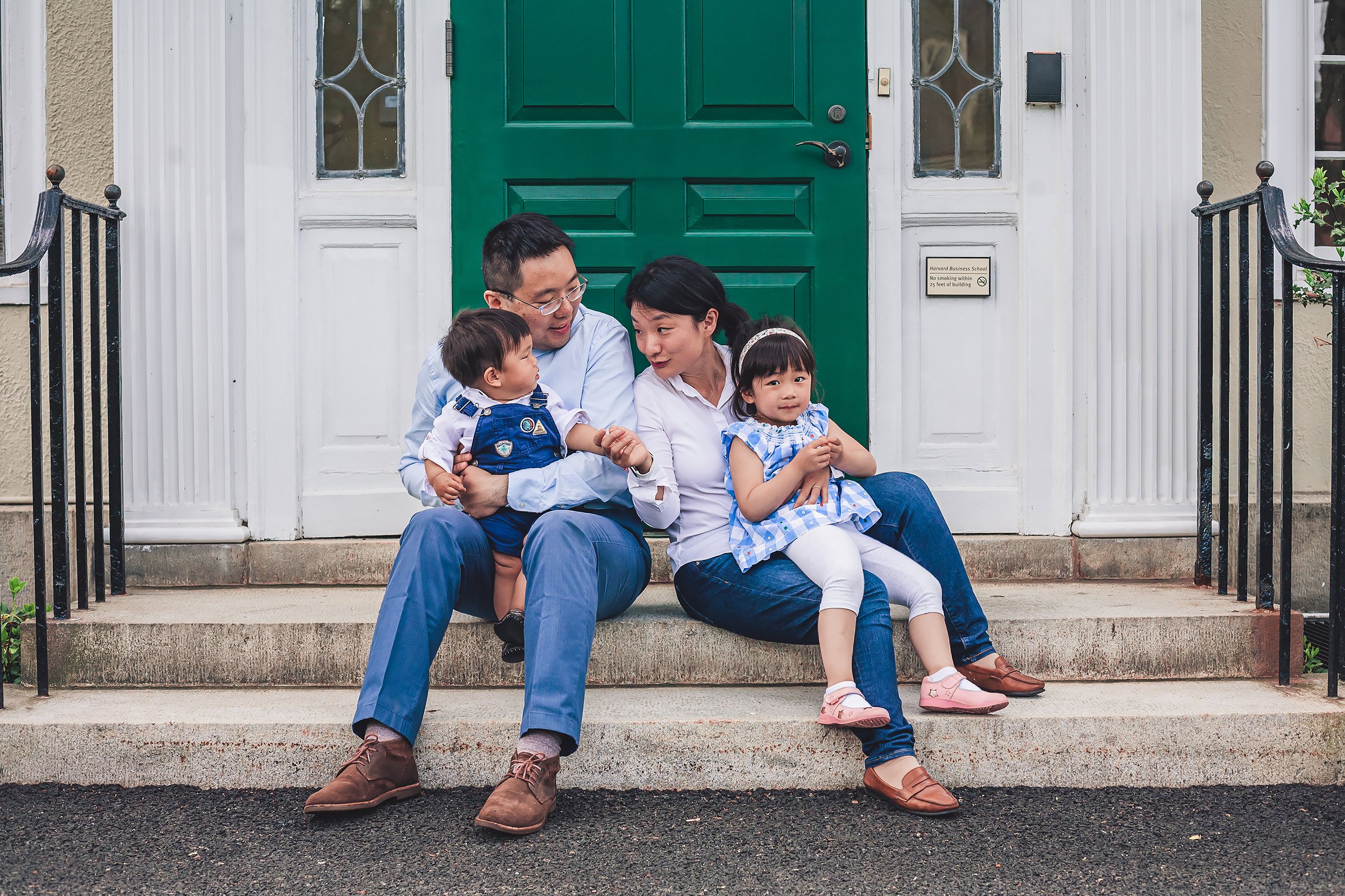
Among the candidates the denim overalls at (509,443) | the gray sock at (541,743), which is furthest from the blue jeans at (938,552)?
the gray sock at (541,743)

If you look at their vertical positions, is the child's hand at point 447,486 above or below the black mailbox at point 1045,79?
below

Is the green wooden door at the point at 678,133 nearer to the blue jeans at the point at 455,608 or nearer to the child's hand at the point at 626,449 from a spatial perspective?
the child's hand at the point at 626,449

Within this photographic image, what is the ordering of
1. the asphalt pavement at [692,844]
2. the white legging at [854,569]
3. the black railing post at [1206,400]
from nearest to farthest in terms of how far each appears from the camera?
the asphalt pavement at [692,844] < the white legging at [854,569] < the black railing post at [1206,400]

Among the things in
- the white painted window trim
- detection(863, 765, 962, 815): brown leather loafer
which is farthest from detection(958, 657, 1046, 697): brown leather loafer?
the white painted window trim

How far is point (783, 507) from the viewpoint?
2.46 m

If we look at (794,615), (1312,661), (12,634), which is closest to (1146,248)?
(1312,661)

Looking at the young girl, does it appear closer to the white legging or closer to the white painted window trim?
the white legging

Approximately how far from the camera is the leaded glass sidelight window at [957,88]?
3426 millimetres

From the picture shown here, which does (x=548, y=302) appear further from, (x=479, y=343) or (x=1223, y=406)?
(x=1223, y=406)

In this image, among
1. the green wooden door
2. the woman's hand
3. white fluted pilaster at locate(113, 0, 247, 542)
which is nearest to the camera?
the woman's hand

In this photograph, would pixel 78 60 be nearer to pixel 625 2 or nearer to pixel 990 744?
pixel 625 2

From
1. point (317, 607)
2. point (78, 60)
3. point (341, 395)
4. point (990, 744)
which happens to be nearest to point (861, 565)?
point (990, 744)

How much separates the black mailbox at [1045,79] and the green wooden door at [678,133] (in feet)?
1.81

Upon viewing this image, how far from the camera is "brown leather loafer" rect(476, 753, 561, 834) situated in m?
1.97
